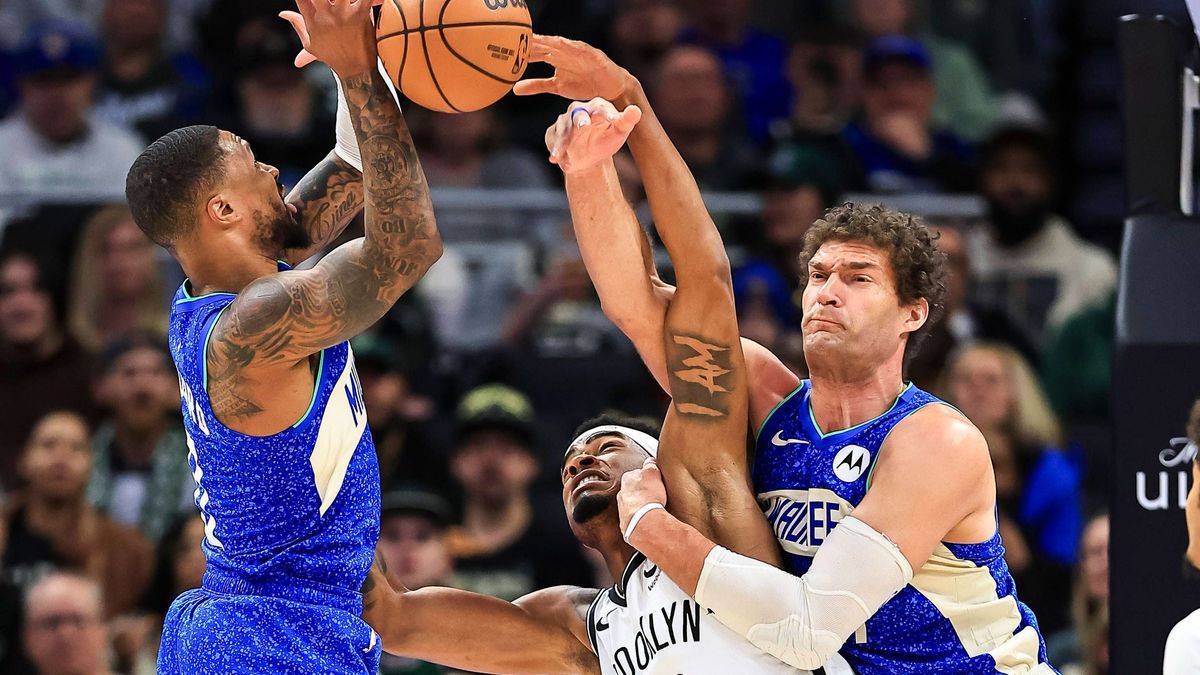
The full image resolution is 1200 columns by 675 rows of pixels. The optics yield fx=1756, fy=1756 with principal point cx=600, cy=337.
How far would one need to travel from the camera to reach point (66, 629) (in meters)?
7.31

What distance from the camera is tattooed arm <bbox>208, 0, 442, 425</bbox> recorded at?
4078mm

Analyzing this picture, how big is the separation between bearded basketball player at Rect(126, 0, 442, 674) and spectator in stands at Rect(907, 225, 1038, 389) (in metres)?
4.32

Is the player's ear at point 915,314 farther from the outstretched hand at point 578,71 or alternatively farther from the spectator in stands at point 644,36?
the spectator in stands at point 644,36

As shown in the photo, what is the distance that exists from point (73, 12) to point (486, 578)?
16.2 ft

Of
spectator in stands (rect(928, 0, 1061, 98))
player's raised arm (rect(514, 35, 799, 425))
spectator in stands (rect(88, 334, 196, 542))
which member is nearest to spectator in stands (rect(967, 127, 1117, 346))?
spectator in stands (rect(928, 0, 1061, 98))

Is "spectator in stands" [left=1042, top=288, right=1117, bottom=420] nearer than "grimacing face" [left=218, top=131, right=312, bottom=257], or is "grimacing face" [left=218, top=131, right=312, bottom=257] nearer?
"grimacing face" [left=218, top=131, right=312, bottom=257]

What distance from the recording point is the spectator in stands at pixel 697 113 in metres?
9.73

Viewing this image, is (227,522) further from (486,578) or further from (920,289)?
(486,578)

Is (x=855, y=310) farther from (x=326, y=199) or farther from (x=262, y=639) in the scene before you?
(x=262, y=639)

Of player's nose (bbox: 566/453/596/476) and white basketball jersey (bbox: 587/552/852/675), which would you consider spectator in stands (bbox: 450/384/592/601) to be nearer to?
player's nose (bbox: 566/453/596/476)

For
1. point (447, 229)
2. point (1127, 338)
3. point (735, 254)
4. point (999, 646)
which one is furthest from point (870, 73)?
point (999, 646)

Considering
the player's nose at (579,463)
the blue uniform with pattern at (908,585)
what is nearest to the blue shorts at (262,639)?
the player's nose at (579,463)

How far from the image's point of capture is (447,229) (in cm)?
942

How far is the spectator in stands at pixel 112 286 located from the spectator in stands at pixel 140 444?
11.3 inches
